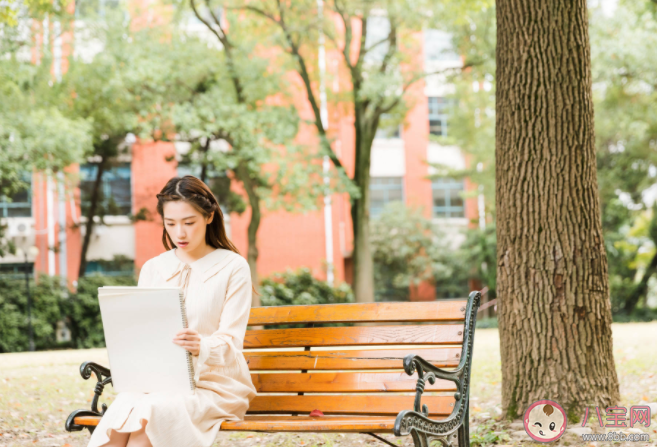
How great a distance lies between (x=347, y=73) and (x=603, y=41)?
6.69 meters

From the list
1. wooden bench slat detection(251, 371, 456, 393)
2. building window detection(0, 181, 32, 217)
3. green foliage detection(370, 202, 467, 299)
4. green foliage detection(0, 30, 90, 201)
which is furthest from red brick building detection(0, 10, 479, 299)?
wooden bench slat detection(251, 371, 456, 393)

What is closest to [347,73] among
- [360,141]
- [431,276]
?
[360,141]

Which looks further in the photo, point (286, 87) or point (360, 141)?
point (360, 141)

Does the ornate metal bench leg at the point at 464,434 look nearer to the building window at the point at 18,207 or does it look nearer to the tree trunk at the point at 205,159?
the tree trunk at the point at 205,159

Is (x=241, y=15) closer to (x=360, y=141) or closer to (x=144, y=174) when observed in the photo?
(x=360, y=141)

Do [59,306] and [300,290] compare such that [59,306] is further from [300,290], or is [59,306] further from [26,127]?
[300,290]

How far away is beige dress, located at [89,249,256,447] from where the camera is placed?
9.57 ft

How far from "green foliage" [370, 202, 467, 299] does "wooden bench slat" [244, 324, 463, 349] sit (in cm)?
2010

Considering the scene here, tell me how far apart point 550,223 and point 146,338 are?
2701 millimetres

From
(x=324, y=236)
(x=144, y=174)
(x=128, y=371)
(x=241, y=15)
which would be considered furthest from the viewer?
(x=324, y=236)

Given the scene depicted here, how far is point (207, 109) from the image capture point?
15.6m

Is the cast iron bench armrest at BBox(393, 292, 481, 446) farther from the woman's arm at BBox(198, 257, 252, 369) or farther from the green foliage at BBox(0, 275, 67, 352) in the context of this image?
the green foliage at BBox(0, 275, 67, 352)

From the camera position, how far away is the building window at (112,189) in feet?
67.1

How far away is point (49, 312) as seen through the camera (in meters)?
18.5
